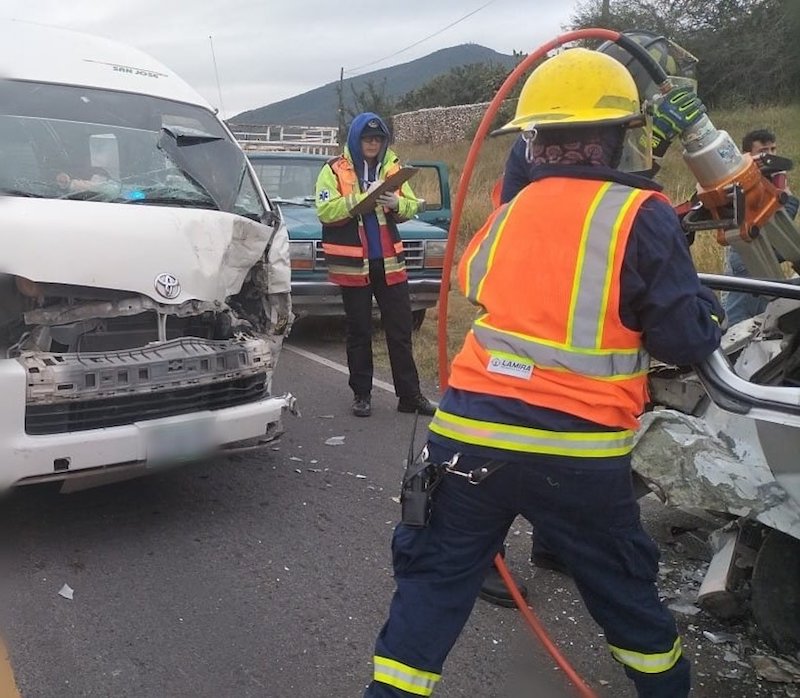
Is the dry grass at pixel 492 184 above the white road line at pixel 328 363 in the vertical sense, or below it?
above

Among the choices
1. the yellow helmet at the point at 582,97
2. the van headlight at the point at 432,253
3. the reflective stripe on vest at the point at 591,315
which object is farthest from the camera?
the van headlight at the point at 432,253

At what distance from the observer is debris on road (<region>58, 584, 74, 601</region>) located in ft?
12.2

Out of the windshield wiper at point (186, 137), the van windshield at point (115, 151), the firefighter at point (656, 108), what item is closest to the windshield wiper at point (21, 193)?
the van windshield at point (115, 151)

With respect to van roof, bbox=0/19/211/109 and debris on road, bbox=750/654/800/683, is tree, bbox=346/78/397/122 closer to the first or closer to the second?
van roof, bbox=0/19/211/109

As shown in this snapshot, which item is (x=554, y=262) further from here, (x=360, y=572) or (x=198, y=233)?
(x=198, y=233)

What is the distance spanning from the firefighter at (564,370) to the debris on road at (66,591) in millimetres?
1889

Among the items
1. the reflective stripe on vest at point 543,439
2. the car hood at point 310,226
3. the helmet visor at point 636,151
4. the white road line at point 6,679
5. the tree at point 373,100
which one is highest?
the tree at point 373,100

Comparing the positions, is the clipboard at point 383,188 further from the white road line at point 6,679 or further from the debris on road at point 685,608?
the white road line at point 6,679

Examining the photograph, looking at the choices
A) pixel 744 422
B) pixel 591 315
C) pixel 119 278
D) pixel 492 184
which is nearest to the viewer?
pixel 591 315

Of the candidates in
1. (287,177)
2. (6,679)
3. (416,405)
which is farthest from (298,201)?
(6,679)

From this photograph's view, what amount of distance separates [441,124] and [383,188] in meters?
34.6

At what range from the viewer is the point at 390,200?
6332 mm

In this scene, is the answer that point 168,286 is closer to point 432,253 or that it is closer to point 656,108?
point 656,108

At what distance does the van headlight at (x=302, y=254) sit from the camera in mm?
8750
